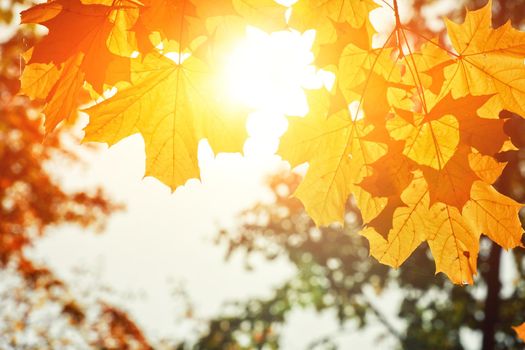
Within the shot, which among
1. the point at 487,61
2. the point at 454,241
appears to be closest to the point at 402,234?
the point at 454,241

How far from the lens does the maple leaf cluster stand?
151 cm

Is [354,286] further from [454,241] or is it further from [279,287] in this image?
[454,241]

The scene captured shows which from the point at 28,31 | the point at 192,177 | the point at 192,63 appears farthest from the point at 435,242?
the point at 28,31

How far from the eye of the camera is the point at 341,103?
5.32 ft

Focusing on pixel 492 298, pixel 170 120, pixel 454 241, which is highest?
pixel 492 298

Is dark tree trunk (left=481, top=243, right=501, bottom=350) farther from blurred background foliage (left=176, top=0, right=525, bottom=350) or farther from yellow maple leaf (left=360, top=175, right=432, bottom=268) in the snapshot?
yellow maple leaf (left=360, top=175, right=432, bottom=268)

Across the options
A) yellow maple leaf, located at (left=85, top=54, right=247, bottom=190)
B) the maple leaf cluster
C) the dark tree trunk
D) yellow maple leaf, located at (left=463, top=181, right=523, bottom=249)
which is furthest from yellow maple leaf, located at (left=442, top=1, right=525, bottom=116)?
the dark tree trunk

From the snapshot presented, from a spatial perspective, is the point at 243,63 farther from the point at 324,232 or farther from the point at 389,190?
the point at 324,232

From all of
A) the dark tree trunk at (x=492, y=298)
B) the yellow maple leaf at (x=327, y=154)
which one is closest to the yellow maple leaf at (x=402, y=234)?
the yellow maple leaf at (x=327, y=154)

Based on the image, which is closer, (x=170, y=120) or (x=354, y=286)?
(x=170, y=120)

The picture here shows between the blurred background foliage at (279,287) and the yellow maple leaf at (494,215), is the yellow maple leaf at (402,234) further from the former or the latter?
the blurred background foliage at (279,287)

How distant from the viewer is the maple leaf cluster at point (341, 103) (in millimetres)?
1508

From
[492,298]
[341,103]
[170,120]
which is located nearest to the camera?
[341,103]

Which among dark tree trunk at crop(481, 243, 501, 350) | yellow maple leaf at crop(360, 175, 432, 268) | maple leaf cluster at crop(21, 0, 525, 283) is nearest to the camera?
maple leaf cluster at crop(21, 0, 525, 283)
